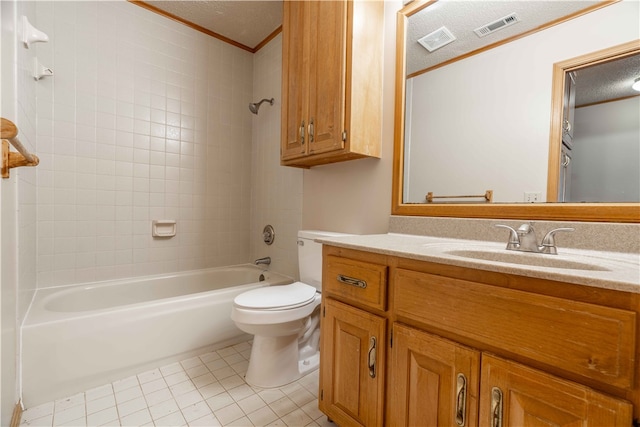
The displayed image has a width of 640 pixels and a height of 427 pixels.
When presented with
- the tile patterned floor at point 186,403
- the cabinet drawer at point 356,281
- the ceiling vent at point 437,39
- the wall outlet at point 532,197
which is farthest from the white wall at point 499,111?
the tile patterned floor at point 186,403

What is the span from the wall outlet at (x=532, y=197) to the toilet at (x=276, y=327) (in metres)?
0.98

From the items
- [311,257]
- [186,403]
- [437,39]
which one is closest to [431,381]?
[311,257]

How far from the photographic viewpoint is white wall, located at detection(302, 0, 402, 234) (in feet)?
4.97

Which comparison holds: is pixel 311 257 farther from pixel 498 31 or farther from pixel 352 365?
pixel 498 31

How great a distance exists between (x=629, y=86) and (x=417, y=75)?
2.55ft

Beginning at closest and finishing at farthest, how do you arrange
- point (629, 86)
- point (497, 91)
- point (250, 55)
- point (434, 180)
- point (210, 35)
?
point (629, 86) → point (497, 91) → point (434, 180) → point (210, 35) → point (250, 55)

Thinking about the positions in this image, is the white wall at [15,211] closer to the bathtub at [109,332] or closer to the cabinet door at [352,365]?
the bathtub at [109,332]

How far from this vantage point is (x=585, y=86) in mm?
987

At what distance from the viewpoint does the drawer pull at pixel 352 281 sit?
3.26 ft

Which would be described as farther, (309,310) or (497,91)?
(309,310)

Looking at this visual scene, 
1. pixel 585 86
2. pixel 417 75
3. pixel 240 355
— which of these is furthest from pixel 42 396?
pixel 585 86

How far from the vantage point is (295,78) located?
1679 mm

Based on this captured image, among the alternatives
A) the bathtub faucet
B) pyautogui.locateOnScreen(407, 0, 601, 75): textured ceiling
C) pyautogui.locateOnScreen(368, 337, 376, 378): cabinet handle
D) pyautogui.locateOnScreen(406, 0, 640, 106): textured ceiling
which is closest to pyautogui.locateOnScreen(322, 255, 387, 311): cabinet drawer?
pyautogui.locateOnScreen(368, 337, 376, 378): cabinet handle

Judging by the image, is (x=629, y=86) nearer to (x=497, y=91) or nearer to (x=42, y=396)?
(x=497, y=91)
